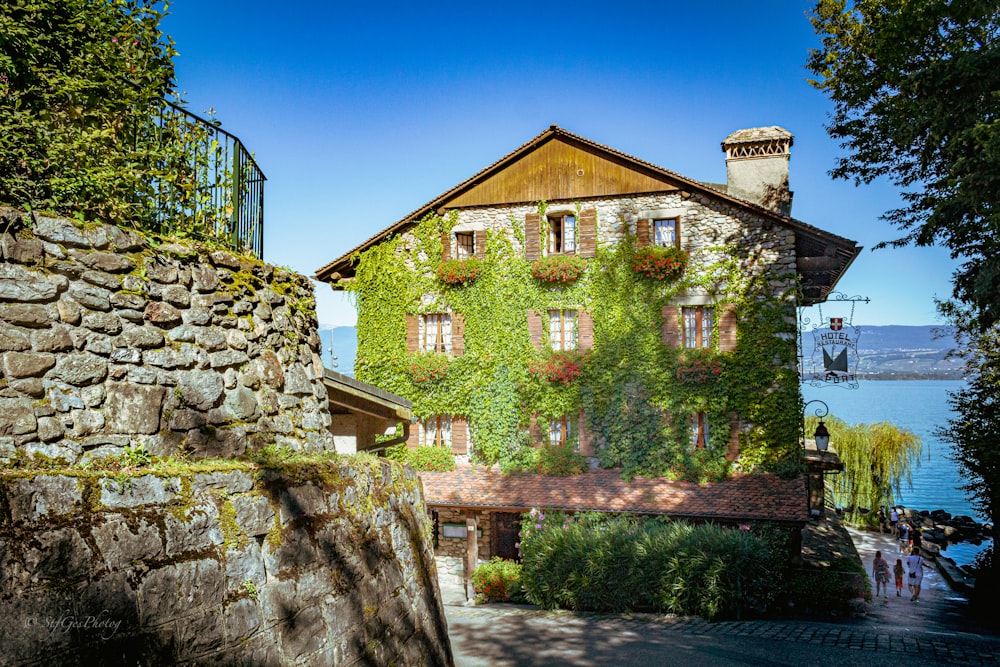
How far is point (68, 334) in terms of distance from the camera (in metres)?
3.98

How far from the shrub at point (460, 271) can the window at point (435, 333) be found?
119 cm

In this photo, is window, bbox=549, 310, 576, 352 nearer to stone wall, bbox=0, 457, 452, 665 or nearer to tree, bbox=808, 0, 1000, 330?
tree, bbox=808, 0, 1000, 330

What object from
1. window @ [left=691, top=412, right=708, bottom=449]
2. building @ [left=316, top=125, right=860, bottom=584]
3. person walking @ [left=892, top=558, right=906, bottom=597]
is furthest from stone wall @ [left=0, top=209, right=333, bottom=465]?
person walking @ [left=892, top=558, right=906, bottom=597]

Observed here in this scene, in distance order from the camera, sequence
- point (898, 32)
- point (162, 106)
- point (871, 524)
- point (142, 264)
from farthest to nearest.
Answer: point (871, 524)
point (898, 32)
point (162, 106)
point (142, 264)

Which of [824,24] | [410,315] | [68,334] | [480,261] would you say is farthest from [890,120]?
[68,334]

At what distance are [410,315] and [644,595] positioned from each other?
11.0 m

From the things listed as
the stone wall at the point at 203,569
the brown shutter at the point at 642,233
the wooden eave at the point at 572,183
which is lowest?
the stone wall at the point at 203,569

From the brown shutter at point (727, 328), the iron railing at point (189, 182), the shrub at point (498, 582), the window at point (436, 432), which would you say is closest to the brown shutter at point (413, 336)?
the window at point (436, 432)

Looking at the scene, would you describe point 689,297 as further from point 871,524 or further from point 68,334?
point 871,524

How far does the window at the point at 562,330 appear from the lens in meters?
20.8

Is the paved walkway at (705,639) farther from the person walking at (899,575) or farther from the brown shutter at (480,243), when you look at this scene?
the brown shutter at (480,243)

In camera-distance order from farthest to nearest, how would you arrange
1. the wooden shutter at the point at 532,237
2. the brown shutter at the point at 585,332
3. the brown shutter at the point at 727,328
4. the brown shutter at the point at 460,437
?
the brown shutter at the point at 460,437 → the wooden shutter at the point at 532,237 → the brown shutter at the point at 585,332 → the brown shutter at the point at 727,328

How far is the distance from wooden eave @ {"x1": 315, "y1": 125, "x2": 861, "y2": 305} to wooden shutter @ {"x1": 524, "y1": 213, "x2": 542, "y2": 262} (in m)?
0.59

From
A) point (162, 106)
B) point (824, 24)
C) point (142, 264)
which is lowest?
point (142, 264)
